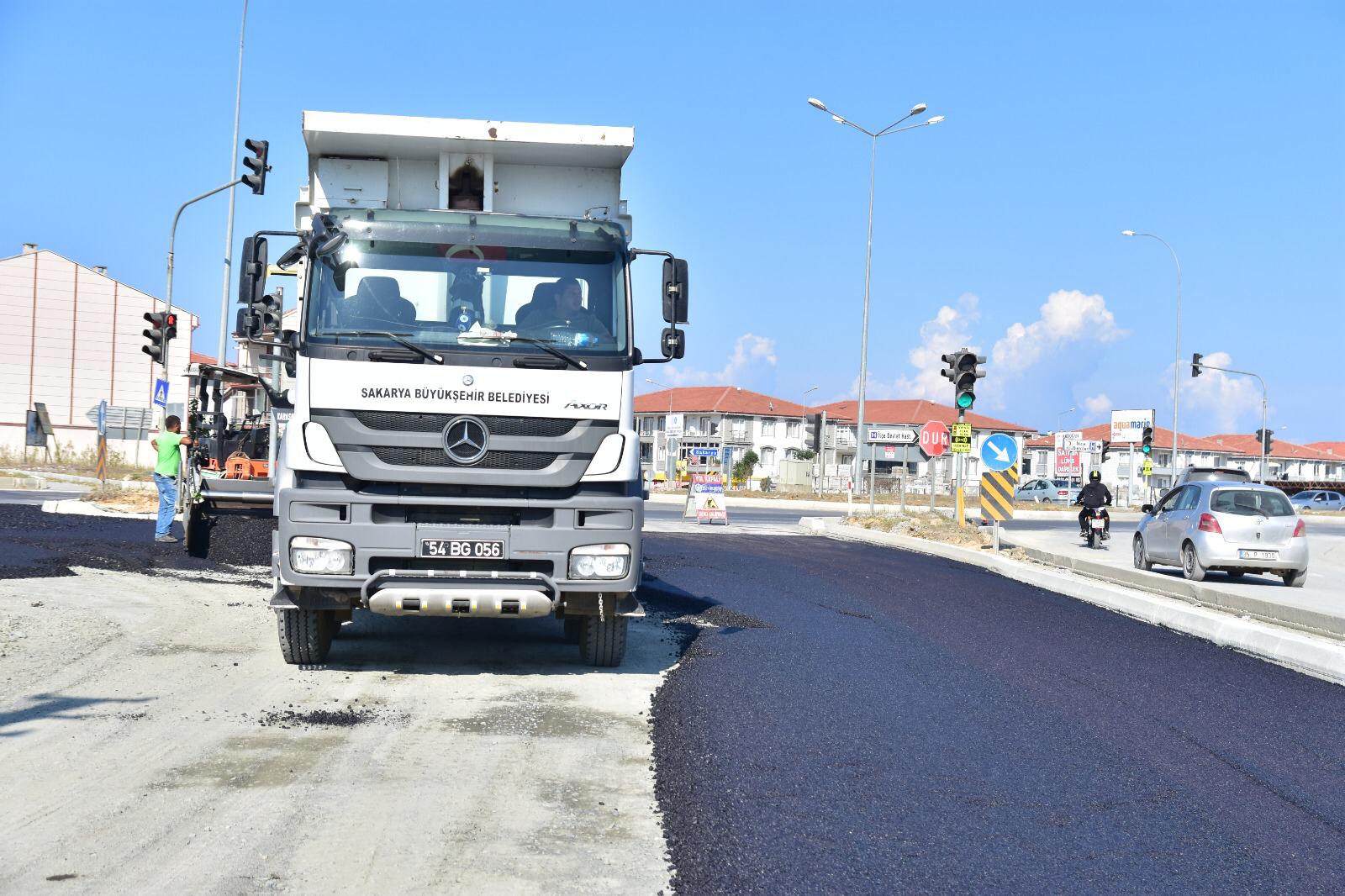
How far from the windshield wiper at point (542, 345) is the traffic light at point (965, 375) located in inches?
607

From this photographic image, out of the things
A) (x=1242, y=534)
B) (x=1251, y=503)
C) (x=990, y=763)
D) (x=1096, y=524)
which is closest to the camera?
(x=990, y=763)

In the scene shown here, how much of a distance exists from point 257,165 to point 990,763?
21412 millimetres

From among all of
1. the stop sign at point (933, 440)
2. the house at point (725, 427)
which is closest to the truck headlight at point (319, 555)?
the stop sign at point (933, 440)

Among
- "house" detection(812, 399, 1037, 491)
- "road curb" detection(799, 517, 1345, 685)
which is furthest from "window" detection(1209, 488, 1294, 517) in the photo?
"house" detection(812, 399, 1037, 491)

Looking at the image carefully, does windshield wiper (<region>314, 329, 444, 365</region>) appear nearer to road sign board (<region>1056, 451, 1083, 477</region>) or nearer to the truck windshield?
the truck windshield

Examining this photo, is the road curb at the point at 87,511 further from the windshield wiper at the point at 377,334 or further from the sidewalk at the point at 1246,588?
the windshield wiper at the point at 377,334

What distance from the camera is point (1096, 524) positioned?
88.0 feet

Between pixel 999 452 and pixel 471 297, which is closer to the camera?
pixel 471 297

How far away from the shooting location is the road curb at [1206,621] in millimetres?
9820

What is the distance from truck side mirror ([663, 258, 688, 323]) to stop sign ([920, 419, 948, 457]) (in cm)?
2048

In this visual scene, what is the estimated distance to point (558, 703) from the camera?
750cm

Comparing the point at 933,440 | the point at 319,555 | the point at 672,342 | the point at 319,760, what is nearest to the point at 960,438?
the point at 933,440

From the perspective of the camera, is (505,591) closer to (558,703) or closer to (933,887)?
(558,703)

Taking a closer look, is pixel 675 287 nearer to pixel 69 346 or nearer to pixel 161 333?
pixel 161 333
